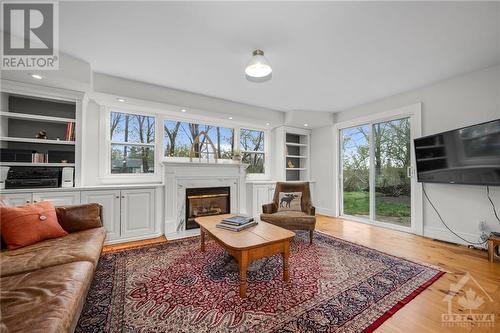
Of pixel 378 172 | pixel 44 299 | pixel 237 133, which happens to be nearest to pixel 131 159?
pixel 237 133

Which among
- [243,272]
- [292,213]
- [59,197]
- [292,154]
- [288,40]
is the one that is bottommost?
[243,272]

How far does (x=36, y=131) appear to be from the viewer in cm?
285

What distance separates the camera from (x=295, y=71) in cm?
290

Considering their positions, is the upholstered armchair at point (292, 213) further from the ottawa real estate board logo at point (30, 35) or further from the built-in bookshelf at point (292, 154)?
the ottawa real estate board logo at point (30, 35)

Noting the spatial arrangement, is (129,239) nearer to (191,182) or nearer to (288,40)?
(191,182)

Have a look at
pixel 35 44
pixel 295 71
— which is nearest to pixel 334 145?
pixel 295 71

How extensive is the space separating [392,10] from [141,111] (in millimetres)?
3659

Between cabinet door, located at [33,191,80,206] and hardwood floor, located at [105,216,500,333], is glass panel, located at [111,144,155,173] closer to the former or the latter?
cabinet door, located at [33,191,80,206]

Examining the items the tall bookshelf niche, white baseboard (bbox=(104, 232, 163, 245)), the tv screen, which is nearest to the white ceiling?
the tv screen

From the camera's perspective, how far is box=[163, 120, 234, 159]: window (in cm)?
388

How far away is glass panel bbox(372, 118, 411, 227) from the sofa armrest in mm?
4643

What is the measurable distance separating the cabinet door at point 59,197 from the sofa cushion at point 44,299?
1643mm

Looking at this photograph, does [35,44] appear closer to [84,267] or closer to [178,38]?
[178,38]

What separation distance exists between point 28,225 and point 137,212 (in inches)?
54.5
